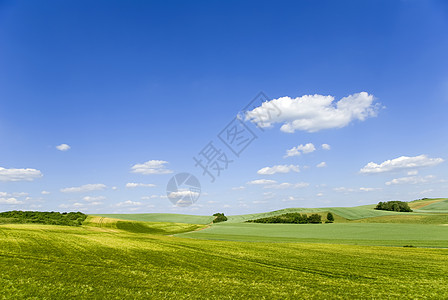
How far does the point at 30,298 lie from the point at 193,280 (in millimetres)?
8052

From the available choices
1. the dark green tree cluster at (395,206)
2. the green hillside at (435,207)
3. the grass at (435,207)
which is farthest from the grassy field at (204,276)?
the grass at (435,207)

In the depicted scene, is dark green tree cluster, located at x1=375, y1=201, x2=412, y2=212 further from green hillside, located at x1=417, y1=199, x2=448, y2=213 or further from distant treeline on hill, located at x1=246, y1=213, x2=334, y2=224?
distant treeline on hill, located at x1=246, y1=213, x2=334, y2=224

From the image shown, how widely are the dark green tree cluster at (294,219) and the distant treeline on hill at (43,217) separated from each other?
5833 centimetres

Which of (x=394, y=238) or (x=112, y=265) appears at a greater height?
(x=112, y=265)

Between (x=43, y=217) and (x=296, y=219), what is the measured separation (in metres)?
77.0

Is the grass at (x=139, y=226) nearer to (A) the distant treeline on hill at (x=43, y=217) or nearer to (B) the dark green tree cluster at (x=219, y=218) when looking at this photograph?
(A) the distant treeline on hill at (x=43, y=217)

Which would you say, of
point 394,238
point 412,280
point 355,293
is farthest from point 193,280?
point 394,238

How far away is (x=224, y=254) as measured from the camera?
2555cm

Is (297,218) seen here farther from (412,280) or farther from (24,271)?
(24,271)

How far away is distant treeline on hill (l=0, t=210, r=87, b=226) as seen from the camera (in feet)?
220

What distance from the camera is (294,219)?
87188 mm

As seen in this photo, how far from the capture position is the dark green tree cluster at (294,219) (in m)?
83.9

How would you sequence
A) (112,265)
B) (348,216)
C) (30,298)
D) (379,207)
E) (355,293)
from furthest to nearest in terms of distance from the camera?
(379,207) → (348,216) → (112,265) → (355,293) → (30,298)

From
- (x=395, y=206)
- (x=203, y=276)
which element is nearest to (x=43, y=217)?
(x=203, y=276)
